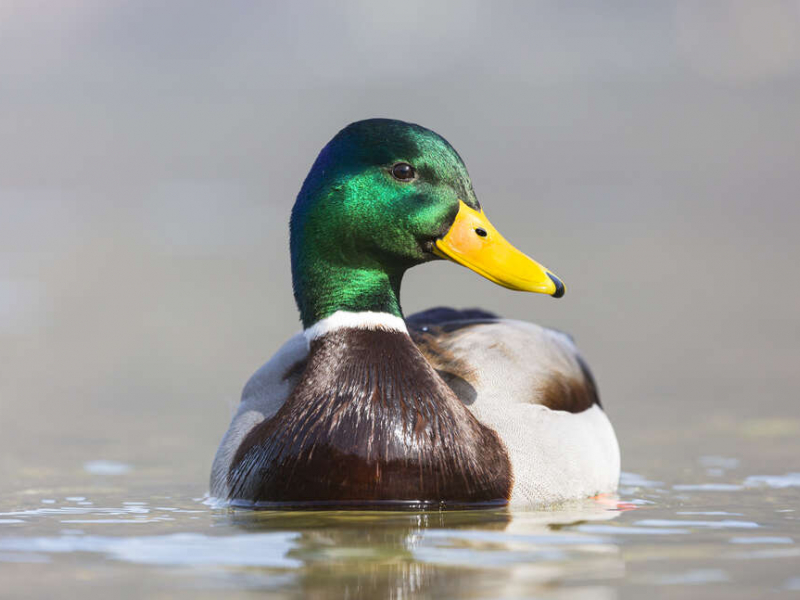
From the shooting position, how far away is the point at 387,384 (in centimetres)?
616

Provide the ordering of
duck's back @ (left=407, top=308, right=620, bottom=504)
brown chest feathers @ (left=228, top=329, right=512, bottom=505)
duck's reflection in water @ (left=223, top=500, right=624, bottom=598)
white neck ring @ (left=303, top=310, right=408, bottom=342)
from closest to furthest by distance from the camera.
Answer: duck's reflection in water @ (left=223, top=500, right=624, bottom=598), brown chest feathers @ (left=228, top=329, right=512, bottom=505), white neck ring @ (left=303, top=310, right=408, bottom=342), duck's back @ (left=407, top=308, right=620, bottom=504)

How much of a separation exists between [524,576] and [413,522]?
113 cm

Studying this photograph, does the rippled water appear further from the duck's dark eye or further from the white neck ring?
the duck's dark eye

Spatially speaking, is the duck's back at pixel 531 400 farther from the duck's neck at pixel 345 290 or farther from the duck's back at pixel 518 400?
the duck's neck at pixel 345 290

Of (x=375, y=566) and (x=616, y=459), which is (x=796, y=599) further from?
(x=616, y=459)

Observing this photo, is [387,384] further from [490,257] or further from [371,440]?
[490,257]

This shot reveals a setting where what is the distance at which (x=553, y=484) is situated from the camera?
6.44 metres

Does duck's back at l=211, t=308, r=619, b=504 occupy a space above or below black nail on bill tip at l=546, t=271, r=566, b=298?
below

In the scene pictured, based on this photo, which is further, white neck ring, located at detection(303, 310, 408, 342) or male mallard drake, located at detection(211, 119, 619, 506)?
white neck ring, located at detection(303, 310, 408, 342)

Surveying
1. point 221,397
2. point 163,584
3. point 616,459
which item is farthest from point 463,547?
point 221,397

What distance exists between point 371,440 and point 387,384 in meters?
0.29

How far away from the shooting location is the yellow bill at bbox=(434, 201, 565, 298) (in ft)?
20.6

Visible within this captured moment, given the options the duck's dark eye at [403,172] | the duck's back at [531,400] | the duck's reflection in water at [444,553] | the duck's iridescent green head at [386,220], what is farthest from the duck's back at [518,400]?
the duck's dark eye at [403,172]

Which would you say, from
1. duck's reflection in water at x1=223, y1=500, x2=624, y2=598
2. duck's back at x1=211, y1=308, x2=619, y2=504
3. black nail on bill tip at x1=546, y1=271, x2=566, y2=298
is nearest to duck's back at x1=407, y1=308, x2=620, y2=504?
duck's back at x1=211, y1=308, x2=619, y2=504
